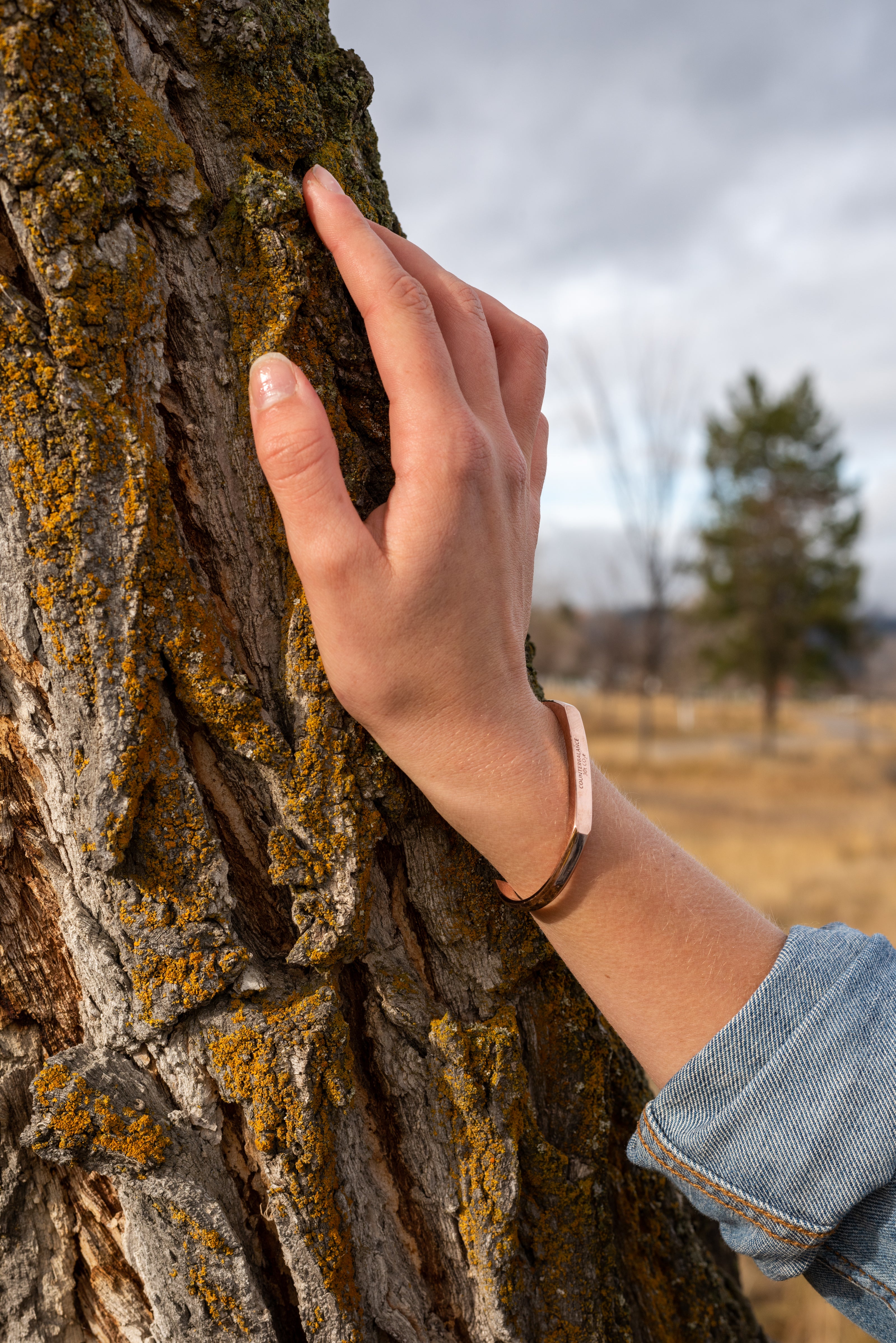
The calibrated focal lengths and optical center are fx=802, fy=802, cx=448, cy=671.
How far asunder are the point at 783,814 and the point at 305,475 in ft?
45.0

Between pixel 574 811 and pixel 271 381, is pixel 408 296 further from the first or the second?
pixel 574 811

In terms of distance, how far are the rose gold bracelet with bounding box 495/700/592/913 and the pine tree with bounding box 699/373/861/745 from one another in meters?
22.9

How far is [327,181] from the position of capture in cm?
113

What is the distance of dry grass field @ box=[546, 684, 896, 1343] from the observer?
157 inches

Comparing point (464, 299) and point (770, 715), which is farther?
point (770, 715)

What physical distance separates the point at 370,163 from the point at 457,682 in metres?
0.92

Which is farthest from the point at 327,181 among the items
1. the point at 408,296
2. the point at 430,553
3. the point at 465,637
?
the point at 465,637

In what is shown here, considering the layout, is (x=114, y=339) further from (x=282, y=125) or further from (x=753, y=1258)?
(x=753, y=1258)

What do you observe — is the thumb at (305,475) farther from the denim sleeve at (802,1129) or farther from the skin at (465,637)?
the denim sleeve at (802,1129)

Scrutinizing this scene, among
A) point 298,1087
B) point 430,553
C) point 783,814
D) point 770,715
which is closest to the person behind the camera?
point 430,553

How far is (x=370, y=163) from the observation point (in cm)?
133

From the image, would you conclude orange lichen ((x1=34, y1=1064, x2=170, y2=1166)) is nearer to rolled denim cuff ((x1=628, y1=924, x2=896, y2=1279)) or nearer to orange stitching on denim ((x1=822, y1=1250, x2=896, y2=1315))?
rolled denim cuff ((x1=628, y1=924, x2=896, y2=1279))

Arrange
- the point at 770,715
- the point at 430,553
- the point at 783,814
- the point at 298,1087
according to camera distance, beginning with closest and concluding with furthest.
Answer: the point at 430,553, the point at 298,1087, the point at 783,814, the point at 770,715

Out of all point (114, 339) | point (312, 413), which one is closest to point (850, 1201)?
point (312, 413)
